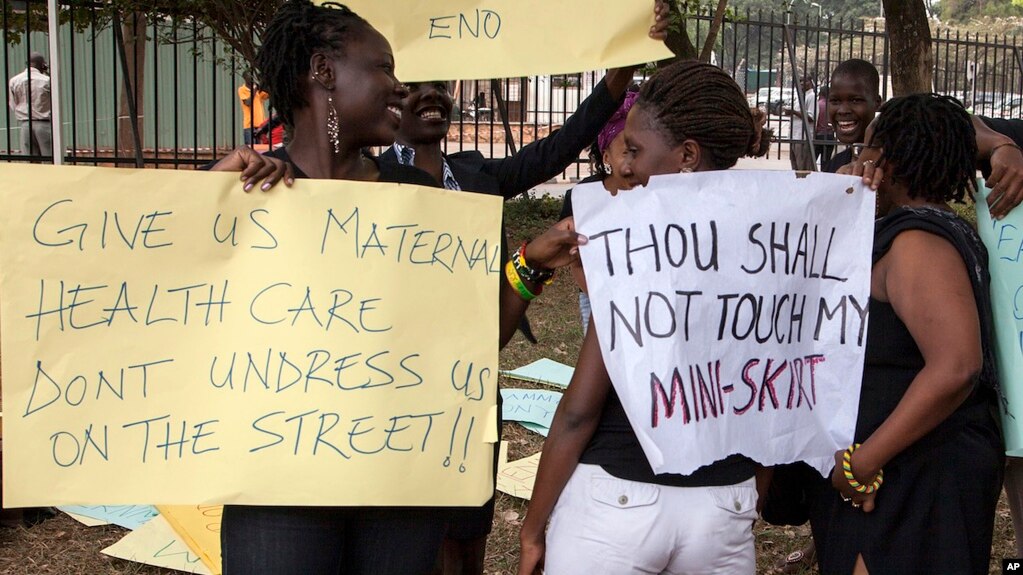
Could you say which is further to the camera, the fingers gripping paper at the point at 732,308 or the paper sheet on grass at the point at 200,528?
the paper sheet on grass at the point at 200,528

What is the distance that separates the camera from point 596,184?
6.91 feet

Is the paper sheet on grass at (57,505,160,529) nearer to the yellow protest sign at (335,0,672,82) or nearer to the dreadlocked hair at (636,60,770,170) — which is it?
the yellow protest sign at (335,0,672,82)

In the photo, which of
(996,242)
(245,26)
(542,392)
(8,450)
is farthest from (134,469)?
(245,26)

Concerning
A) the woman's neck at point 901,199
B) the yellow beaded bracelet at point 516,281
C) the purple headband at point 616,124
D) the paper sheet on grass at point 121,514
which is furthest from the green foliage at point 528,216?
the yellow beaded bracelet at point 516,281

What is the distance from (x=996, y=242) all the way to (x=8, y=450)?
2400 mm

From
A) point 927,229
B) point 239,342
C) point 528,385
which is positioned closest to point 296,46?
point 239,342

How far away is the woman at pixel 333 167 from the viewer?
217 cm

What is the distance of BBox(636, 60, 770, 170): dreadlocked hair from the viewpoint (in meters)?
2.26

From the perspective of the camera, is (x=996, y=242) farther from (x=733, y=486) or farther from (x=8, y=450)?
(x=8, y=450)

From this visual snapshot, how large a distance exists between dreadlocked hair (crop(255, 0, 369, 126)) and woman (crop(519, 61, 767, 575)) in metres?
0.68

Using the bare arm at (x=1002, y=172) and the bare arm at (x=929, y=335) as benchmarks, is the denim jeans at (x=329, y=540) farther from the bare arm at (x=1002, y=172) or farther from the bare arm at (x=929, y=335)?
the bare arm at (x=1002, y=172)

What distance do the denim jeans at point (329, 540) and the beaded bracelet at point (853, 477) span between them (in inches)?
36.4

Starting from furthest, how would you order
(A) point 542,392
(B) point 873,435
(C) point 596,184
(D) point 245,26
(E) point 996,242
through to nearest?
(D) point 245,26 → (A) point 542,392 → (E) point 996,242 → (B) point 873,435 → (C) point 596,184

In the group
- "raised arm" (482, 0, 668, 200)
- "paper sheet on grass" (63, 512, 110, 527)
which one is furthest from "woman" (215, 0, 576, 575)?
"paper sheet on grass" (63, 512, 110, 527)
